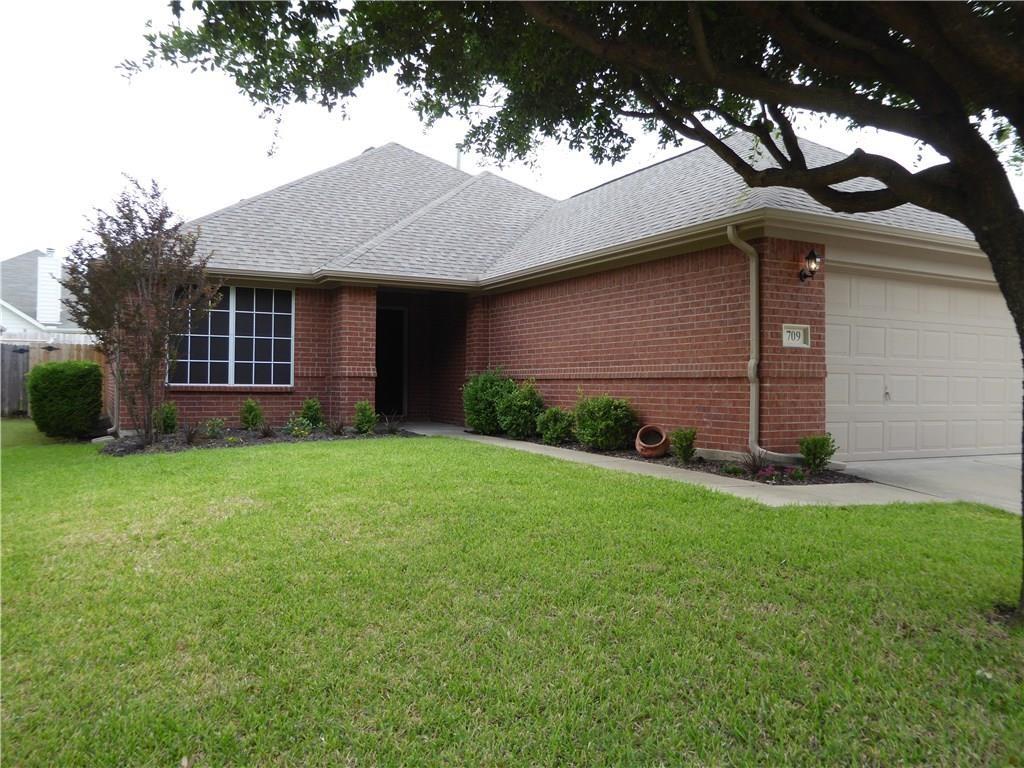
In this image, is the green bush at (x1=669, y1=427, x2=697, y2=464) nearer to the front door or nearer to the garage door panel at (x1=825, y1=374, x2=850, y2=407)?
the garage door panel at (x1=825, y1=374, x2=850, y2=407)

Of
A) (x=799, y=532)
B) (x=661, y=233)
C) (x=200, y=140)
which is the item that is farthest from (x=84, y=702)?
(x=661, y=233)

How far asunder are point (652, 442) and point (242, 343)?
8220 millimetres

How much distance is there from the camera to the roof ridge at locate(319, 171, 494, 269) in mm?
13148

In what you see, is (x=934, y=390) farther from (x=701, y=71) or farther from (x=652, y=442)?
(x=701, y=71)

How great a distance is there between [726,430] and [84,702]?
25.0 feet

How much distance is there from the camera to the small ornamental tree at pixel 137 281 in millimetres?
9828

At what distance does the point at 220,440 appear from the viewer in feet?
36.2

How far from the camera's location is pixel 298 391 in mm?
13445

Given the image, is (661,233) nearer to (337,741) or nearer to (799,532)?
(799,532)

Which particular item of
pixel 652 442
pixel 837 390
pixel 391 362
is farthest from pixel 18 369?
pixel 837 390

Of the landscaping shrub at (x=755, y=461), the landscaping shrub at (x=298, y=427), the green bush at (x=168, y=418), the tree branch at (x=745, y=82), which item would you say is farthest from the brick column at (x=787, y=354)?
the green bush at (x=168, y=418)

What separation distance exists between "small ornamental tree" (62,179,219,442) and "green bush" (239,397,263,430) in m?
2.17

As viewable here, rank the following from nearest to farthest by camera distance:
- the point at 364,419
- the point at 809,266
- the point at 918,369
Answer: the point at 809,266
the point at 918,369
the point at 364,419

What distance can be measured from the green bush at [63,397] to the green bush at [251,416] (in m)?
2.75
